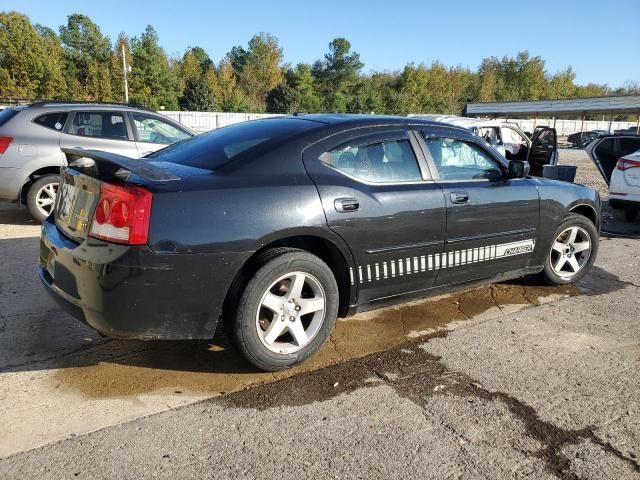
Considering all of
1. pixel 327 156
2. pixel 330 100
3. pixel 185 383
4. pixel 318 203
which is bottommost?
pixel 185 383

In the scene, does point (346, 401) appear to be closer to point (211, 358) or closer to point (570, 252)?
point (211, 358)

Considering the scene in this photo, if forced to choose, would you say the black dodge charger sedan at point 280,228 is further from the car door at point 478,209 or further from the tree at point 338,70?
the tree at point 338,70

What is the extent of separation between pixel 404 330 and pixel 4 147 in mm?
5595

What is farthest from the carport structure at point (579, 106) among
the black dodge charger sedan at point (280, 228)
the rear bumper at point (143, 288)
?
the rear bumper at point (143, 288)

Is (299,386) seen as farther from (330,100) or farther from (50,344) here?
(330,100)

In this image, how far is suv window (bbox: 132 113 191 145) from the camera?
736cm

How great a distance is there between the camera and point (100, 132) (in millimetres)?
7117

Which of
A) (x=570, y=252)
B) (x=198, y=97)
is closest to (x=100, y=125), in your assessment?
(x=570, y=252)

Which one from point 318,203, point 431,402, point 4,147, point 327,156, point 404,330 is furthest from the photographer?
point 4,147

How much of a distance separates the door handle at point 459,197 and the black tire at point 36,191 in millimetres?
5351

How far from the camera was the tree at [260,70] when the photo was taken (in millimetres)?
72250

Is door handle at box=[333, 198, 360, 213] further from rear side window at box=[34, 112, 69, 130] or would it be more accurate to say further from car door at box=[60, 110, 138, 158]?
rear side window at box=[34, 112, 69, 130]

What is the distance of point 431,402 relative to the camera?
282cm

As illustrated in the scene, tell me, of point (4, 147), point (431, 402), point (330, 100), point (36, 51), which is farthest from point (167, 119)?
point (330, 100)
